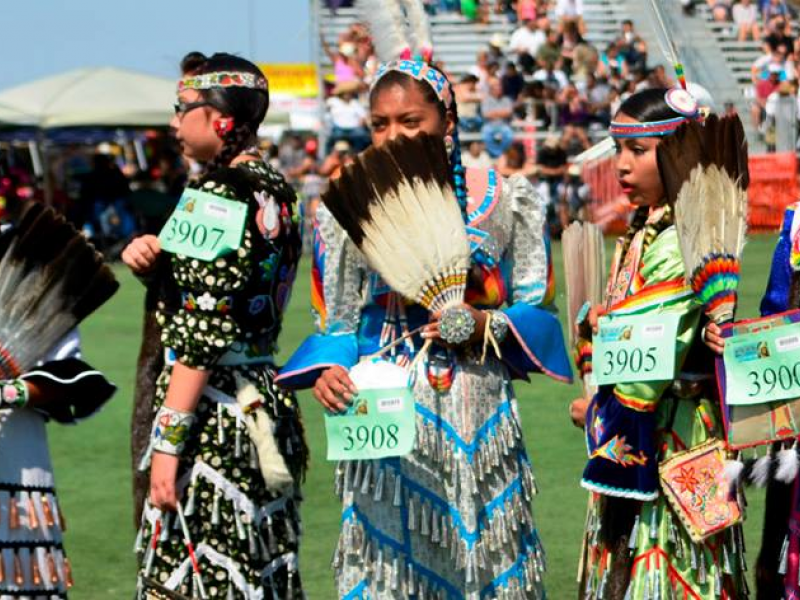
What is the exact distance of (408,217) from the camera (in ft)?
14.4

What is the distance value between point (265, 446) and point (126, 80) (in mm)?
22638

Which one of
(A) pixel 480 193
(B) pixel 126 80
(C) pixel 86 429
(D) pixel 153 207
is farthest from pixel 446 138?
(B) pixel 126 80

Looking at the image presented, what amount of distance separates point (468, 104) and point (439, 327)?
796 inches

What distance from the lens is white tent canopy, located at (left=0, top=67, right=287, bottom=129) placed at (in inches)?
1009

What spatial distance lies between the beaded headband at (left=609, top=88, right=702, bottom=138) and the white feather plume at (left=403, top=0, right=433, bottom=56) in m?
0.57

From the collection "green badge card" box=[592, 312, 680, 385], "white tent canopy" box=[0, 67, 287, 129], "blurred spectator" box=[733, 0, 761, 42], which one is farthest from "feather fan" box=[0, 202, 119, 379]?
"blurred spectator" box=[733, 0, 761, 42]

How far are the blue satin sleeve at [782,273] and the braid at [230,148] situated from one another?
1.51 meters

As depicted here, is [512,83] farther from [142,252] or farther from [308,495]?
[142,252]

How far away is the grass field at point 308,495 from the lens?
6797 mm

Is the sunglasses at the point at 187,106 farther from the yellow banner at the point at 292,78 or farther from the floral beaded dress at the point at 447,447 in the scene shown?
the yellow banner at the point at 292,78

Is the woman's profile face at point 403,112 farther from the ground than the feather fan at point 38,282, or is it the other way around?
the woman's profile face at point 403,112

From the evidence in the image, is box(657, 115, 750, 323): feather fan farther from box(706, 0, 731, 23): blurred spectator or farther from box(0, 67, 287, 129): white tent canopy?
box(706, 0, 731, 23): blurred spectator

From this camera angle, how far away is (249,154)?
480 centimetres

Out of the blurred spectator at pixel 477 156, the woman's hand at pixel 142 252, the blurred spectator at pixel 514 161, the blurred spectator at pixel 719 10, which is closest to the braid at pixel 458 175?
the woman's hand at pixel 142 252
